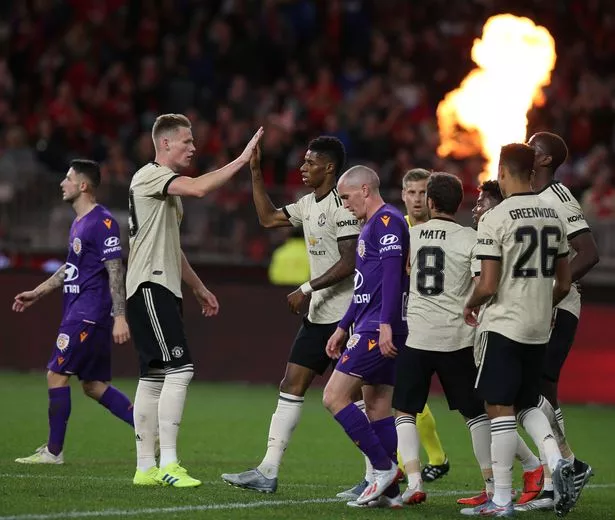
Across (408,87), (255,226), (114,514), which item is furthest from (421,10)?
(114,514)

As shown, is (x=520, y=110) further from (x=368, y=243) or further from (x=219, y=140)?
(x=368, y=243)

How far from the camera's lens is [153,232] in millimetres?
9203

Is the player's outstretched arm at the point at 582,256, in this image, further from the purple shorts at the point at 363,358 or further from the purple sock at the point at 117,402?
the purple sock at the point at 117,402

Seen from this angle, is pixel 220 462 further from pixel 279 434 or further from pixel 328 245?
pixel 328 245

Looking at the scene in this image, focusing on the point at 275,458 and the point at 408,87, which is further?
the point at 408,87

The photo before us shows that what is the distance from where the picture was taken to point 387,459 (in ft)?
28.2

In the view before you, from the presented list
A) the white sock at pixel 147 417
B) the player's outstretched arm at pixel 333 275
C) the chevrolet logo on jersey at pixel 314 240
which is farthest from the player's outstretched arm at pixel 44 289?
the player's outstretched arm at pixel 333 275

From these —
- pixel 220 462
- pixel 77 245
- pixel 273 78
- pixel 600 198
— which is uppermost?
pixel 273 78

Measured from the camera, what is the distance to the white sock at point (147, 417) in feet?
30.3

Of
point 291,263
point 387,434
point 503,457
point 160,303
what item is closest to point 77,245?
point 160,303

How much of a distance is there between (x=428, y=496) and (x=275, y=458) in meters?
1.15

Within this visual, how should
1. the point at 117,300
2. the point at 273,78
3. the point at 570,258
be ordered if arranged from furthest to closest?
the point at 273,78 → the point at 117,300 → the point at 570,258

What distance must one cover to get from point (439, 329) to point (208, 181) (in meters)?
1.78

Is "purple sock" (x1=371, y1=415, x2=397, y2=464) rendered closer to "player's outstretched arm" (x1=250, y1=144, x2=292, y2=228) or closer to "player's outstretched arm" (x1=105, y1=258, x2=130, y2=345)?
"player's outstretched arm" (x1=250, y1=144, x2=292, y2=228)
